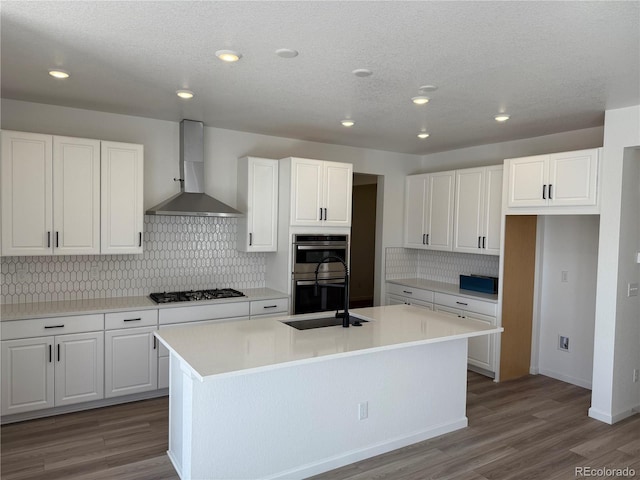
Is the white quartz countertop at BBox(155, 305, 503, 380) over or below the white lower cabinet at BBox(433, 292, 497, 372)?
over

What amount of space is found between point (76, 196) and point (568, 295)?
197 inches

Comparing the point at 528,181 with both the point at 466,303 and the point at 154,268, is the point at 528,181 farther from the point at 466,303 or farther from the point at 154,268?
the point at 154,268

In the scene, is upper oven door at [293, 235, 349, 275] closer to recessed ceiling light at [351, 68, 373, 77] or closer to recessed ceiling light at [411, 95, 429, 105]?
recessed ceiling light at [411, 95, 429, 105]

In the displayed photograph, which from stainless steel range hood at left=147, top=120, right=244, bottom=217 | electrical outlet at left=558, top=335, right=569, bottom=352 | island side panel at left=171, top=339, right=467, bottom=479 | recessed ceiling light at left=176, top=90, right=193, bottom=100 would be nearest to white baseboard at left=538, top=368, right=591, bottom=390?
electrical outlet at left=558, top=335, right=569, bottom=352

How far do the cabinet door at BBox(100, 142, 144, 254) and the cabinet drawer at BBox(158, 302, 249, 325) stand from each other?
2.22 ft

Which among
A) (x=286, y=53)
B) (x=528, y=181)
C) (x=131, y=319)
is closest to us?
(x=286, y=53)

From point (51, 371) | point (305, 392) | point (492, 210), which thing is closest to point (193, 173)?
point (51, 371)

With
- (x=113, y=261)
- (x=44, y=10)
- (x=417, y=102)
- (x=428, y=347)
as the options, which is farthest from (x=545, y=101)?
(x=113, y=261)

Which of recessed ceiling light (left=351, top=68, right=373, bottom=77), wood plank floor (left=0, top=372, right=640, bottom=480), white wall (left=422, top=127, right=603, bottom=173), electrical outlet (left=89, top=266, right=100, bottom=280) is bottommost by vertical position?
wood plank floor (left=0, top=372, right=640, bottom=480)

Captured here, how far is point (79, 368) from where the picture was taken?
3857 millimetres

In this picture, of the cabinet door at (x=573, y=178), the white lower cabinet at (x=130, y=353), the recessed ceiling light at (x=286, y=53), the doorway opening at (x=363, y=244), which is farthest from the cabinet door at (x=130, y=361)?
the doorway opening at (x=363, y=244)

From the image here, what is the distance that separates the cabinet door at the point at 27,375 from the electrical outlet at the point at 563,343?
16.5ft

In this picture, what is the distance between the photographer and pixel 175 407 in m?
3.02

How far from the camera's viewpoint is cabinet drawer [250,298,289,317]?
15.3 ft
